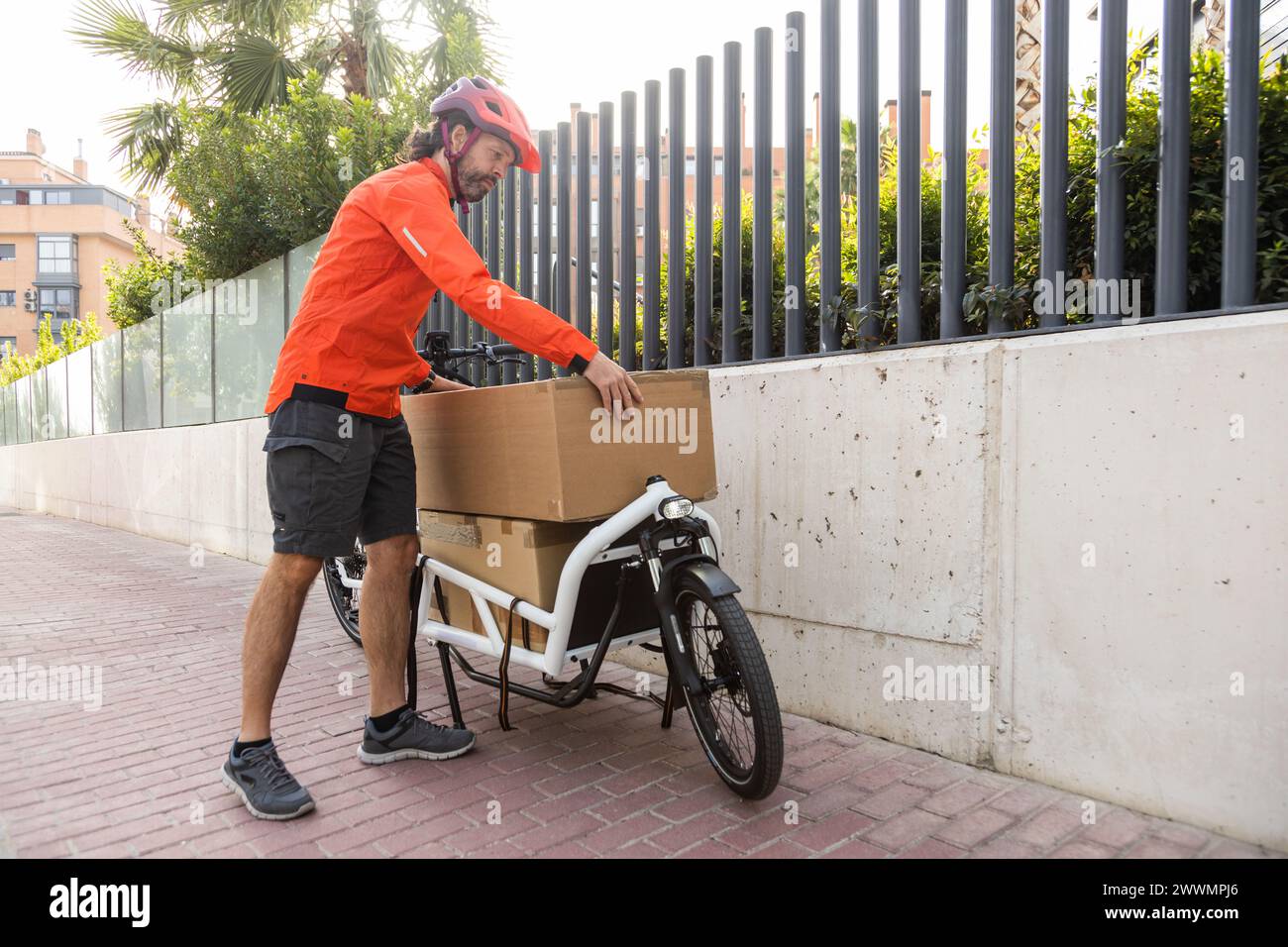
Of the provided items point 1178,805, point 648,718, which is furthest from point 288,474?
point 1178,805

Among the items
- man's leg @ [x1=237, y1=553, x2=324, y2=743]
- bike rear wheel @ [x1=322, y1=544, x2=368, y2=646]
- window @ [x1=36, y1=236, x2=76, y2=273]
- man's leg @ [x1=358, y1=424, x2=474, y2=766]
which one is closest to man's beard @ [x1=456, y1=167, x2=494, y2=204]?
man's leg @ [x1=358, y1=424, x2=474, y2=766]

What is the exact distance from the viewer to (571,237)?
18.3 feet

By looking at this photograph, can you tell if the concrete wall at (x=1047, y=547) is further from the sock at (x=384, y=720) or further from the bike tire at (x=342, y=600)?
the bike tire at (x=342, y=600)

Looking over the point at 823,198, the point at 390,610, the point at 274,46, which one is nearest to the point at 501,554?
the point at 390,610

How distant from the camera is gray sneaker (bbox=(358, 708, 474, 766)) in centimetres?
330

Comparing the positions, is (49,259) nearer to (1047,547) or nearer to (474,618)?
(474,618)

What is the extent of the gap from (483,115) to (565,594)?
159cm

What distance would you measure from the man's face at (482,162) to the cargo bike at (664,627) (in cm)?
117

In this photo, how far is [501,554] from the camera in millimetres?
3334

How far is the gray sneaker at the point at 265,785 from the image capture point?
282cm

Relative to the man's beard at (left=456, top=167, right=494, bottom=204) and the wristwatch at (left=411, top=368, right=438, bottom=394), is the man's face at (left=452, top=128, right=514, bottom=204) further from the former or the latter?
the wristwatch at (left=411, top=368, right=438, bottom=394)

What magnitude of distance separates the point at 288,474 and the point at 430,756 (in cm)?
111

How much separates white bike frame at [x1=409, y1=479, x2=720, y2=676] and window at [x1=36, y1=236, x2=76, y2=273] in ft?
265
